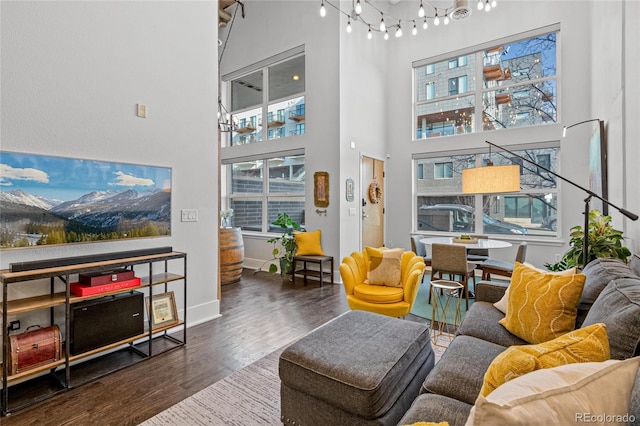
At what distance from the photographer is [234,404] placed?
2016 millimetres

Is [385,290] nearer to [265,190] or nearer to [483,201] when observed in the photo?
[483,201]

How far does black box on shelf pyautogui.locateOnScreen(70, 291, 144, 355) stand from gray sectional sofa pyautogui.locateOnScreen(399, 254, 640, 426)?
7.40 feet

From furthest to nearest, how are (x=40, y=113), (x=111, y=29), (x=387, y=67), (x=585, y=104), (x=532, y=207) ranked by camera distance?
1. (x=387, y=67)
2. (x=532, y=207)
3. (x=585, y=104)
4. (x=111, y=29)
5. (x=40, y=113)

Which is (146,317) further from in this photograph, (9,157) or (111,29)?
(111,29)

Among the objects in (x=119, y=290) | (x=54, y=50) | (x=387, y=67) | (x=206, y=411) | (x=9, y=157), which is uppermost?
(x=387, y=67)

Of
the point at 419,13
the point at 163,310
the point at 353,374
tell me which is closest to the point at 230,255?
the point at 163,310

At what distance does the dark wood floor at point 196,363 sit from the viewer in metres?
1.93

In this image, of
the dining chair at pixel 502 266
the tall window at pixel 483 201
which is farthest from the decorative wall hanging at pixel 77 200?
the tall window at pixel 483 201

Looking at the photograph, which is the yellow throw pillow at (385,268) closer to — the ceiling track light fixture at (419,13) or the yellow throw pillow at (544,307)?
the yellow throw pillow at (544,307)

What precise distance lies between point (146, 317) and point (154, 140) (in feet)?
5.34

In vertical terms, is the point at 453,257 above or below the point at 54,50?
below

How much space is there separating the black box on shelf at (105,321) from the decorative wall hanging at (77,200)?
1.73ft

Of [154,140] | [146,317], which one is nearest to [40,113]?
[154,140]

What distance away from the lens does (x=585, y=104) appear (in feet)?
15.4
